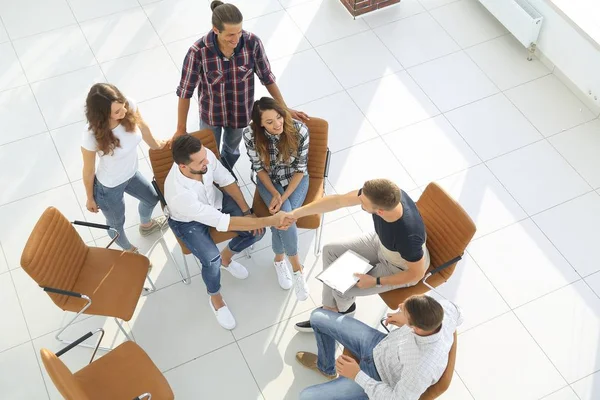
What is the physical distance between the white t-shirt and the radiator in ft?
10.8

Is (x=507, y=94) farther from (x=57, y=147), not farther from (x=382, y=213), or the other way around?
(x=57, y=147)

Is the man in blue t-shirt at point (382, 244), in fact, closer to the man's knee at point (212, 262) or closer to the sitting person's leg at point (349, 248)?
the sitting person's leg at point (349, 248)

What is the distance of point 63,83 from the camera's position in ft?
17.5

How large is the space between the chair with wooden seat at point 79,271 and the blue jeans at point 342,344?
1.06m

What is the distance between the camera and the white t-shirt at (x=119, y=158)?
11.9 feet

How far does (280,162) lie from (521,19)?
8.87ft

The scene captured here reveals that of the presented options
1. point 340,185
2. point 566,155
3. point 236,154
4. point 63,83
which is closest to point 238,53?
point 236,154

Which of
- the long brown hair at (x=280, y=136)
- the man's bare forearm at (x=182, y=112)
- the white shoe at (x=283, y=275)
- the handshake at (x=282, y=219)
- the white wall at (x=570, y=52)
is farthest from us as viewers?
the white wall at (x=570, y=52)

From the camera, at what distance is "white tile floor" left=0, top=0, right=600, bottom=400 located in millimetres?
3865

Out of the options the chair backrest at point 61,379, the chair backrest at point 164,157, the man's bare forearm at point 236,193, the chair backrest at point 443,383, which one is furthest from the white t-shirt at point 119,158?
the chair backrest at point 443,383

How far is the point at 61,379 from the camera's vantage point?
2.84 m

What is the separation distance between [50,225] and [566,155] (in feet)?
11.8

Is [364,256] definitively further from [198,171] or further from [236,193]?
[198,171]

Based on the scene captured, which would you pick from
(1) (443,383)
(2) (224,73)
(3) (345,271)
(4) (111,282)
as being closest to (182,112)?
(2) (224,73)
